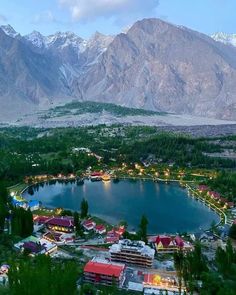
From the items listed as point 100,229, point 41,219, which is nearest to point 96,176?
point 41,219

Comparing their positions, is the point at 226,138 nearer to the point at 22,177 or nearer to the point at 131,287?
the point at 22,177

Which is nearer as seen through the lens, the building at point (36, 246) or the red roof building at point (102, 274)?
the red roof building at point (102, 274)

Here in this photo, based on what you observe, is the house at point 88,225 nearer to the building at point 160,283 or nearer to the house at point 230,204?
the building at point 160,283

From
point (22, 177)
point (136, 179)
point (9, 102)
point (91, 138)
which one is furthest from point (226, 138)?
point (9, 102)

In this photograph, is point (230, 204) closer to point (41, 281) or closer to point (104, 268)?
point (104, 268)

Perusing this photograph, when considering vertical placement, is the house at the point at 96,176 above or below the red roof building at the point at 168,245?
above

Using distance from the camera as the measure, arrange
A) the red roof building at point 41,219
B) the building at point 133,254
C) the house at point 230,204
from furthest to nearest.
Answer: the house at point 230,204
the red roof building at point 41,219
the building at point 133,254

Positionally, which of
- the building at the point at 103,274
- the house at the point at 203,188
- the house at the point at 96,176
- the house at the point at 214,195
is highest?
the house at the point at 96,176

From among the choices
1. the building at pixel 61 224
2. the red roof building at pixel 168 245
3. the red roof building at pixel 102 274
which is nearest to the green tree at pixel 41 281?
the red roof building at pixel 102 274
